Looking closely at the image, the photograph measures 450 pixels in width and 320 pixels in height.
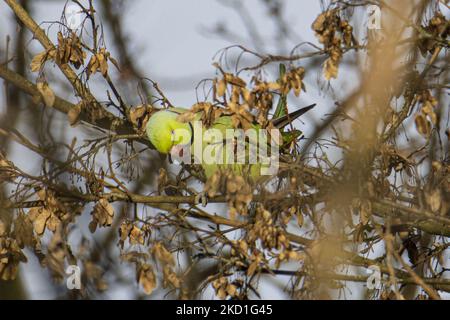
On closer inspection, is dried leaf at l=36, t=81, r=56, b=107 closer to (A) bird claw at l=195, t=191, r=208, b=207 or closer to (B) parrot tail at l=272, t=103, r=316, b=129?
(A) bird claw at l=195, t=191, r=208, b=207

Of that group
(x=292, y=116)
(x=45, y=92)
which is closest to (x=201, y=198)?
(x=292, y=116)

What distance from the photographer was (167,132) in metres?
4.61

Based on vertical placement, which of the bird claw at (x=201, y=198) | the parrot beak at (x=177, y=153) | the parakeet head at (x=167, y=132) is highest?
the parakeet head at (x=167, y=132)

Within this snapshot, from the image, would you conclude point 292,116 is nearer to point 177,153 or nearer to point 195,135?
point 195,135

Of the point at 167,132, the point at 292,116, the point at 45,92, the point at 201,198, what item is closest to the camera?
the point at 45,92

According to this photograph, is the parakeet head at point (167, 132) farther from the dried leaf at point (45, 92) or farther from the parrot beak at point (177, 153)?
the dried leaf at point (45, 92)

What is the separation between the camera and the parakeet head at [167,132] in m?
4.51

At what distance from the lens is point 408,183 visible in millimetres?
3684

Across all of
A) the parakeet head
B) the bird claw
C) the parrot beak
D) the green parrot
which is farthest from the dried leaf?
the parrot beak

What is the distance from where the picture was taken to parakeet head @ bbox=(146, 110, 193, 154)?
451cm

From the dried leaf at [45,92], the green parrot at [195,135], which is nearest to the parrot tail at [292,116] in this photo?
the green parrot at [195,135]

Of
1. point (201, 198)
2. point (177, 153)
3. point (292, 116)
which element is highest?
point (292, 116)

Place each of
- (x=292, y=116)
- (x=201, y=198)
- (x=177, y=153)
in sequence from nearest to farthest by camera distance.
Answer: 1. (x=201, y=198)
2. (x=292, y=116)
3. (x=177, y=153)

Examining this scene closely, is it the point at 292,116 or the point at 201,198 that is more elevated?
the point at 292,116
